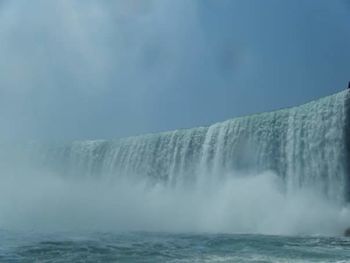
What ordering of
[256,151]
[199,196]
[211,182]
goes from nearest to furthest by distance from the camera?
[256,151]
[211,182]
[199,196]

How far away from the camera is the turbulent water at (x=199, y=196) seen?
1891cm

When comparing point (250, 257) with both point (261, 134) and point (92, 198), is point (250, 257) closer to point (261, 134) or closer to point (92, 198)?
point (261, 134)

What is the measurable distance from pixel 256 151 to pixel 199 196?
493 centimetres

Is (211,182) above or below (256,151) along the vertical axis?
below

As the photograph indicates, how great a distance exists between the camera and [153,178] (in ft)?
Result: 135

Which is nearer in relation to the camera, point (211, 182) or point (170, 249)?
point (170, 249)

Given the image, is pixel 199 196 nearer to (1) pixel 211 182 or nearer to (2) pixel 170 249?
(1) pixel 211 182

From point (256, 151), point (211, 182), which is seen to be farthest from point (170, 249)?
point (211, 182)

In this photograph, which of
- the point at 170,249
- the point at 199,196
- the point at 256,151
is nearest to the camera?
the point at 170,249

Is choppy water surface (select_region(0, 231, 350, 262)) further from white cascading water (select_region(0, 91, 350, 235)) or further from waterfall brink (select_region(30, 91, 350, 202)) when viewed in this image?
waterfall brink (select_region(30, 91, 350, 202))

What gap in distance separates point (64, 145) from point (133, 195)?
12206mm

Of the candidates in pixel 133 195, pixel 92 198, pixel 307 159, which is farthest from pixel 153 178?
pixel 307 159

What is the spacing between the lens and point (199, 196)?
37.2m

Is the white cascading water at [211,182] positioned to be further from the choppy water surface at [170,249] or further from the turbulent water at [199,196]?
the choppy water surface at [170,249]
